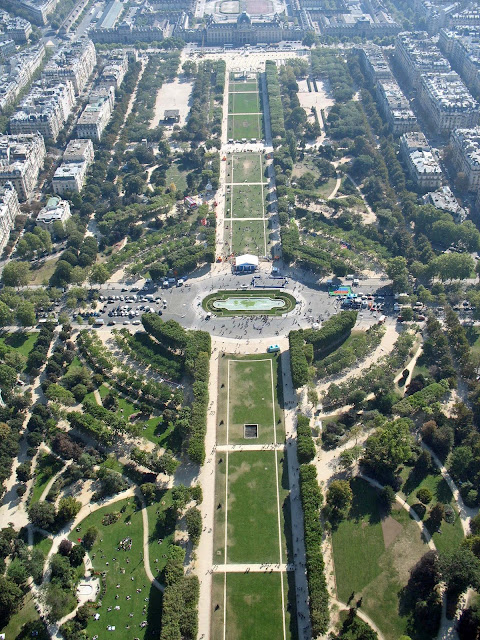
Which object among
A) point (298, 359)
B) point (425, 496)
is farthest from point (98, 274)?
point (425, 496)

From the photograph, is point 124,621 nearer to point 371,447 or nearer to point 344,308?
point 371,447

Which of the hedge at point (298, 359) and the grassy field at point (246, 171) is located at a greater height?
the grassy field at point (246, 171)

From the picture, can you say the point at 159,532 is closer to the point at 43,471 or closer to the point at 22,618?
the point at 22,618

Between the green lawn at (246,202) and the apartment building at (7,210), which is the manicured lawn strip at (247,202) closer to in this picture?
the green lawn at (246,202)

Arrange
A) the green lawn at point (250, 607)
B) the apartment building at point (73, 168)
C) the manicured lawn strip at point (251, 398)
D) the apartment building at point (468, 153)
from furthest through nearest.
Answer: the apartment building at point (73, 168) → the apartment building at point (468, 153) → the manicured lawn strip at point (251, 398) → the green lawn at point (250, 607)

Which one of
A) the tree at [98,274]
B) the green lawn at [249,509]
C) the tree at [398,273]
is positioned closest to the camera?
the green lawn at [249,509]

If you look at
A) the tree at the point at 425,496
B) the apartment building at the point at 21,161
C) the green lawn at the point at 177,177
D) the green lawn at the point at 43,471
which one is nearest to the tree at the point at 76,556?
the green lawn at the point at 43,471
